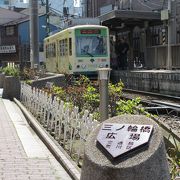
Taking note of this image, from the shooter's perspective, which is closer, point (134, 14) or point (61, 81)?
point (61, 81)

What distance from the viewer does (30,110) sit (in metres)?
14.5

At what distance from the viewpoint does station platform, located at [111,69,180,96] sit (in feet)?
66.4

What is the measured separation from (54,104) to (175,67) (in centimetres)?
1564

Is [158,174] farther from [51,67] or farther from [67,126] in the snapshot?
[51,67]

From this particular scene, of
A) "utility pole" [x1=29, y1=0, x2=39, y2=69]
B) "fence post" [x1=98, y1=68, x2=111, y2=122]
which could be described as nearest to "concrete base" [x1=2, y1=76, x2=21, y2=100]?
"utility pole" [x1=29, y1=0, x2=39, y2=69]

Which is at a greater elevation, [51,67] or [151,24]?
[151,24]

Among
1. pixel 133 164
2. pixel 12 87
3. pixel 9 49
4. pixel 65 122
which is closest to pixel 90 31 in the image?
pixel 12 87

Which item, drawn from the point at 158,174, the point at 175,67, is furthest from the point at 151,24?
the point at 158,174

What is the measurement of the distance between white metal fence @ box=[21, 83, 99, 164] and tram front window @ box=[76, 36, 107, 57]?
1287 centimetres

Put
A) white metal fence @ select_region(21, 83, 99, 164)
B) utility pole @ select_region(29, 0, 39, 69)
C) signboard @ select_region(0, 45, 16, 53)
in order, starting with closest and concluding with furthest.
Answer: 1. white metal fence @ select_region(21, 83, 99, 164)
2. utility pole @ select_region(29, 0, 39, 69)
3. signboard @ select_region(0, 45, 16, 53)

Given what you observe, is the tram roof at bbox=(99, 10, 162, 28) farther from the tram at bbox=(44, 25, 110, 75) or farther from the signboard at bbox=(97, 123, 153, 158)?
the signboard at bbox=(97, 123, 153, 158)

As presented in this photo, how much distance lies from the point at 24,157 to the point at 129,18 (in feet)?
67.5

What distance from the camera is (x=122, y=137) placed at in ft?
14.7

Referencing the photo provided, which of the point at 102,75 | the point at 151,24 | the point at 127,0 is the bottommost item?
the point at 102,75
